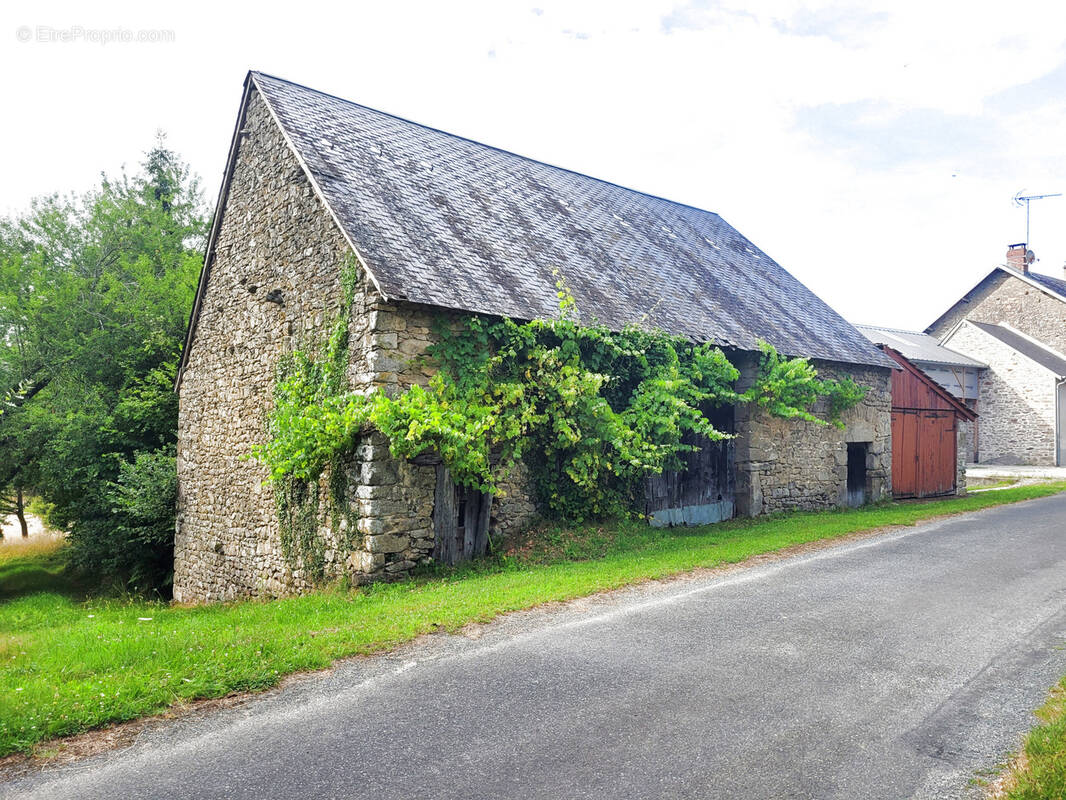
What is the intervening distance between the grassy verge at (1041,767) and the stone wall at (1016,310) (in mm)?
35664

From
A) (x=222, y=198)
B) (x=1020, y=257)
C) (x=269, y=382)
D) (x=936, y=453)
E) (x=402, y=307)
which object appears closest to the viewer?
(x=402, y=307)

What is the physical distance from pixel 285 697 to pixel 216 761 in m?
0.90

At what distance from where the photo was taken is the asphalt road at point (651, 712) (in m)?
3.71

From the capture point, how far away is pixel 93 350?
746 inches

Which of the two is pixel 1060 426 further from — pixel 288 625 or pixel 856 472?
pixel 288 625

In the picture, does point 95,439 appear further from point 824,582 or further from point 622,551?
point 824,582

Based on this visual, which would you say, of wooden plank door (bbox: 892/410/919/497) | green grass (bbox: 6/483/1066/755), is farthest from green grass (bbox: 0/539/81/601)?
wooden plank door (bbox: 892/410/919/497)

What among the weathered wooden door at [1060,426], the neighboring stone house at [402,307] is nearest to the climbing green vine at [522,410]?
the neighboring stone house at [402,307]

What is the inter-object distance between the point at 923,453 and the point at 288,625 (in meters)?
17.4

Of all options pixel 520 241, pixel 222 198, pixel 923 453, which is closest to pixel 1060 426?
pixel 923 453

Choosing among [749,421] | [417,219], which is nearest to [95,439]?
[417,219]

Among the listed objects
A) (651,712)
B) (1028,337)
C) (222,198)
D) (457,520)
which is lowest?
(651,712)

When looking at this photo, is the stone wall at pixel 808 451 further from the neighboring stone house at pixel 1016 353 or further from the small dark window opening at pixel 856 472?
the neighboring stone house at pixel 1016 353

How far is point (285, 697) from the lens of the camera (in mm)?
4801
